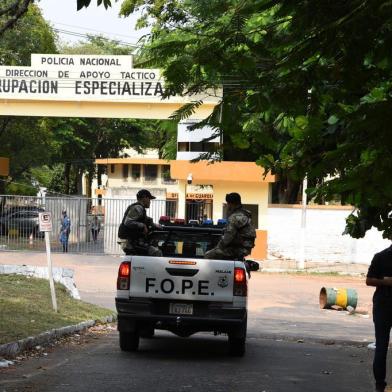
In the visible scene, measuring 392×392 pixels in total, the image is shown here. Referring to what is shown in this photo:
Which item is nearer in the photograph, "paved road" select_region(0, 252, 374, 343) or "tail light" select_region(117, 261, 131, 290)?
"tail light" select_region(117, 261, 131, 290)

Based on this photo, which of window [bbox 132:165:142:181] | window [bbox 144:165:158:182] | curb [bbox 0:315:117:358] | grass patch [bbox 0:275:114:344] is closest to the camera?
curb [bbox 0:315:117:358]

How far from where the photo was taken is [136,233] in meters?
10.6

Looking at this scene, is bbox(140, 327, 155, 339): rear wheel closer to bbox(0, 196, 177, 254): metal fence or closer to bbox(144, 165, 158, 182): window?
bbox(0, 196, 177, 254): metal fence

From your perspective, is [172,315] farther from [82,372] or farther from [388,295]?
[388,295]

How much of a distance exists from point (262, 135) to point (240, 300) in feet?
13.4

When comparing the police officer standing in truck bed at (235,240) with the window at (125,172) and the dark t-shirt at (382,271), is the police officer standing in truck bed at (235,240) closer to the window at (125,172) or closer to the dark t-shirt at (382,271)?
the dark t-shirt at (382,271)

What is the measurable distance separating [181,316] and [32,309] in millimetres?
4156

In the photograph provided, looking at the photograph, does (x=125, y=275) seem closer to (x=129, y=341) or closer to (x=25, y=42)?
(x=129, y=341)

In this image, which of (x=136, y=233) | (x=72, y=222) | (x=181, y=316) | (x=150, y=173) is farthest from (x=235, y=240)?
(x=150, y=173)

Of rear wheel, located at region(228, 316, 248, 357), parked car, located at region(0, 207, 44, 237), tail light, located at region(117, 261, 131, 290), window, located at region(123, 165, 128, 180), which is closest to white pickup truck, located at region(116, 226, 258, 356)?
tail light, located at region(117, 261, 131, 290)

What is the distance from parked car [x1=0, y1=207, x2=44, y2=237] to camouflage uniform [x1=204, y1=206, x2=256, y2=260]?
2509 cm

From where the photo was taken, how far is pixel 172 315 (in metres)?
9.84

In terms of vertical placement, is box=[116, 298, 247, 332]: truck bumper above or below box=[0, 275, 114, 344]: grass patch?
above

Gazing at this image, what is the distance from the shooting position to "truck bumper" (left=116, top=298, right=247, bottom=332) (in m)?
9.79
